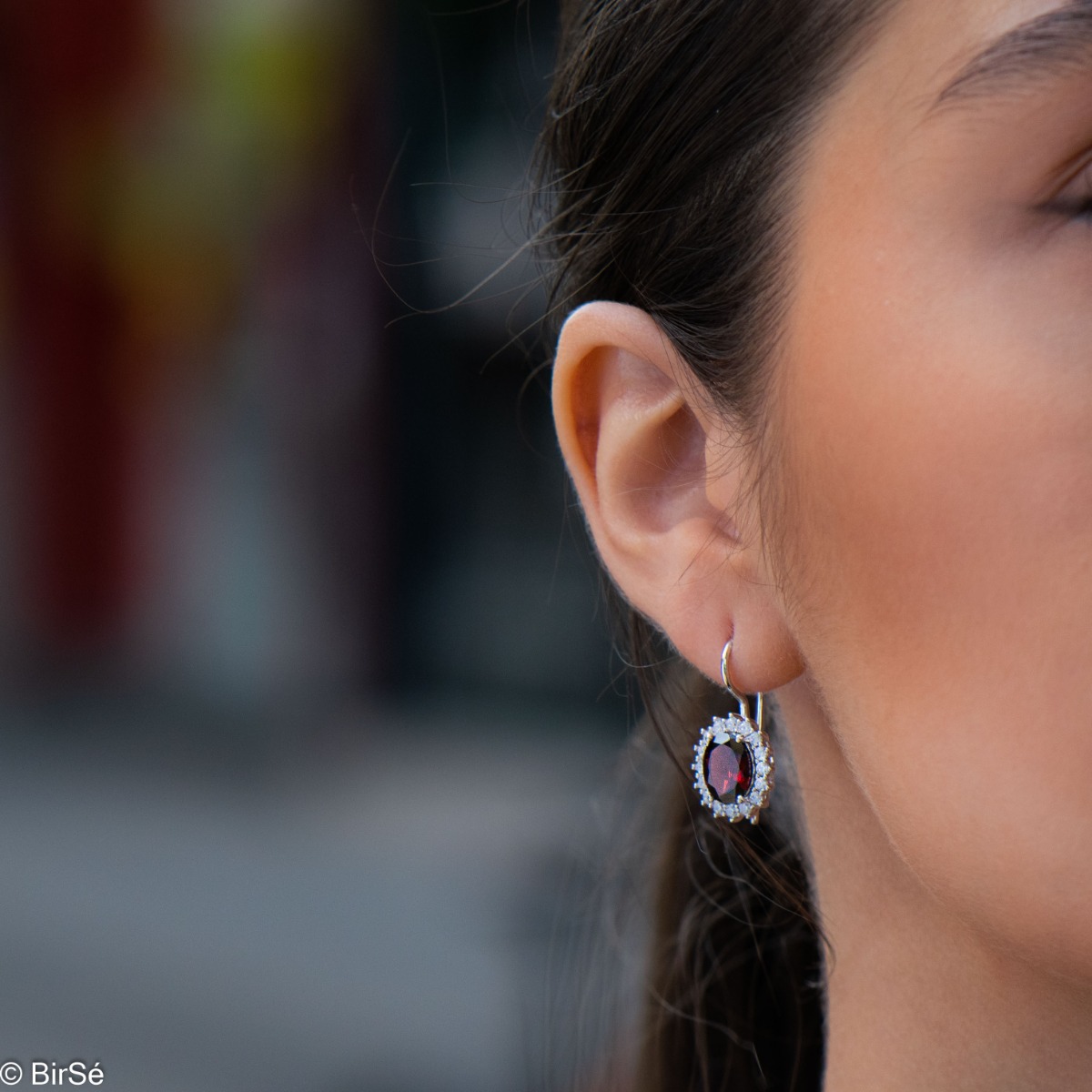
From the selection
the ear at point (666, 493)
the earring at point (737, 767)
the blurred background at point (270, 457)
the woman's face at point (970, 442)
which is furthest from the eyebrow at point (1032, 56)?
the blurred background at point (270, 457)

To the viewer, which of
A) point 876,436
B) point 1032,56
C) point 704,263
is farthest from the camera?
point 704,263

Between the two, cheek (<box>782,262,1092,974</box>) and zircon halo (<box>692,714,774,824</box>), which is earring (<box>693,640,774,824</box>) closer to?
zircon halo (<box>692,714,774,824</box>)

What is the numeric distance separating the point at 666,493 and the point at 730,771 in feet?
1.00

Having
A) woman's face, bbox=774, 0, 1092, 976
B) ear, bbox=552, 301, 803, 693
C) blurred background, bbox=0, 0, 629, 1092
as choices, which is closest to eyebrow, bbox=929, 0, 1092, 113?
woman's face, bbox=774, 0, 1092, 976

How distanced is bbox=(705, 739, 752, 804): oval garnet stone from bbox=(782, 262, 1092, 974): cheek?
24 centimetres

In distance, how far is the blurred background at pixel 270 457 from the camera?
677cm

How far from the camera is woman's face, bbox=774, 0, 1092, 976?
1180 millimetres

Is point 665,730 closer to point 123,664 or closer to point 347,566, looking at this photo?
point 347,566

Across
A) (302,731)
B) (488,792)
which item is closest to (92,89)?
(302,731)

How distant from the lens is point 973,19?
1.21 metres

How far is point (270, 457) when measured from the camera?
7285 mm

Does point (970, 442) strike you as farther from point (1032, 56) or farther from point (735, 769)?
point (735, 769)

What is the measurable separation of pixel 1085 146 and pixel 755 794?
0.72 meters

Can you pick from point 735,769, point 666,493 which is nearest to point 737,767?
point 735,769
